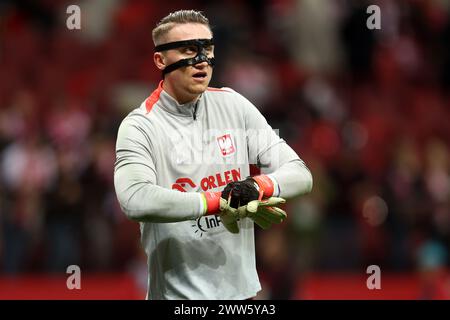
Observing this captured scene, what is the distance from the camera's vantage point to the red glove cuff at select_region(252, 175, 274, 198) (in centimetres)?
444

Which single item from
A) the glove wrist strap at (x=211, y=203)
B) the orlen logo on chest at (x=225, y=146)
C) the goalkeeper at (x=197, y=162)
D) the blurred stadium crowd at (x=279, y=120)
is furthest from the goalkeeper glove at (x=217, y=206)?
the blurred stadium crowd at (x=279, y=120)

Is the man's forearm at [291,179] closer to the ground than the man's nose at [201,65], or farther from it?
closer to the ground

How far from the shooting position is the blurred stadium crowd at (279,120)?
10453mm

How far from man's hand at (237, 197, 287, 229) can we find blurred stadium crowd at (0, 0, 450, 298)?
504 centimetres

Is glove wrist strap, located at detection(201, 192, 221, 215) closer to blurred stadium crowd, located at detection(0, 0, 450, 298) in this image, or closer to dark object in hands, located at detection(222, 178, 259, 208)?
dark object in hands, located at detection(222, 178, 259, 208)

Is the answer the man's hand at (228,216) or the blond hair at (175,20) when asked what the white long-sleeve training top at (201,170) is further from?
the blond hair at (175,20)

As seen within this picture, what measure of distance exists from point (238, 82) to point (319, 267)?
122 inches

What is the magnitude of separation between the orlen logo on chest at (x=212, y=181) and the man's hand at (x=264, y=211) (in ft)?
1.08

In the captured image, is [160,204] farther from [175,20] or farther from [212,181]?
[175,20]

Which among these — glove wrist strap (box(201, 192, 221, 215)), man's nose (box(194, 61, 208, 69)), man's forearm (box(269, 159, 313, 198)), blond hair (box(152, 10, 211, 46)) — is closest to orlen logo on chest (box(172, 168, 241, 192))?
man's forearm (box(269, 159, 313, 198))

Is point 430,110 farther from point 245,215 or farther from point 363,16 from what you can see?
point 245,215

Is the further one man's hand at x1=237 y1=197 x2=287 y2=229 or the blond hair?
the blond hair

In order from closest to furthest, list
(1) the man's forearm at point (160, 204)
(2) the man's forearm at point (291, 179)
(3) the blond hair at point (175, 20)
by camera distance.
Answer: (1) the man's forearm at point (160, 204), (2) the man's forearm at point (291, 179), (3) the blond hair at point (175, 20)

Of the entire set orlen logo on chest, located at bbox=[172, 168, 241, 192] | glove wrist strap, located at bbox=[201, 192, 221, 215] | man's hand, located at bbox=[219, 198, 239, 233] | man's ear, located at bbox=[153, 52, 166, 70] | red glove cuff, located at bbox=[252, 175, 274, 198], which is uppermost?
man's ear, located at bbox=[153, 52, 166, 70]
